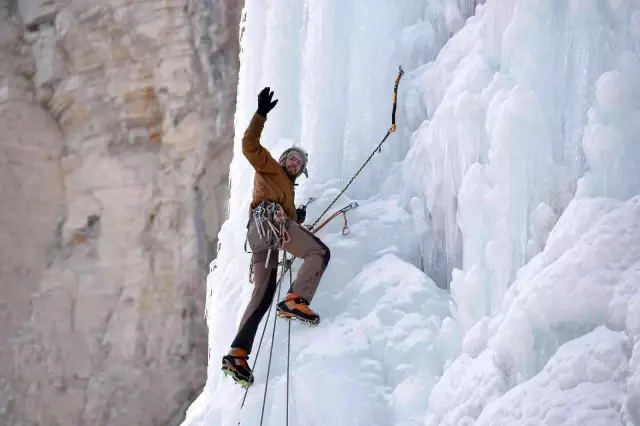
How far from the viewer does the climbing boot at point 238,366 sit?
3361 mm

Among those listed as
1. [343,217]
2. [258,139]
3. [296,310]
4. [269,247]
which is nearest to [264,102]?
[258,139]

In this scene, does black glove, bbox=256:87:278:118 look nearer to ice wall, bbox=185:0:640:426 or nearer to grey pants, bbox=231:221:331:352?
grey pants, bbox=231:221:331:352

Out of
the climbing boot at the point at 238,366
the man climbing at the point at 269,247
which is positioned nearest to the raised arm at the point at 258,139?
the man climbing at the point at 269,247

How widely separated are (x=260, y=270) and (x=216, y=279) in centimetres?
112

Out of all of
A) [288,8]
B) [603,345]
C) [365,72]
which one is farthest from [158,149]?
[603,345]

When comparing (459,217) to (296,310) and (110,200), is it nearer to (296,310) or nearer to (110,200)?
(296,310)

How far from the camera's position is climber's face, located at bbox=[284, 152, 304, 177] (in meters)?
3.85

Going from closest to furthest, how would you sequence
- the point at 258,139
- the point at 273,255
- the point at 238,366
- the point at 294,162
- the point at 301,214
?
the point at 238,366, the point at 258,139, the point at 273,255, the point at 294,162, the point at 301,214

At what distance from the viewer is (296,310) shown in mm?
3445

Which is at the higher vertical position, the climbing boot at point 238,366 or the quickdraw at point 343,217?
the quickdraw at point 343,217

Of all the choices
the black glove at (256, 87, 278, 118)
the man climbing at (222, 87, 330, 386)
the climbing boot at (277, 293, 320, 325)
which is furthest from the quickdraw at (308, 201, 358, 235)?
the black glove at (256, 87, 278, 118)

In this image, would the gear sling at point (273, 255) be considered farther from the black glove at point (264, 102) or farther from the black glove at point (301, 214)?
the black glove at point (264, 102)

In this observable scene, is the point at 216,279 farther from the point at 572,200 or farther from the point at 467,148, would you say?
the point at 572,200

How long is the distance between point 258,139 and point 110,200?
209 inches
